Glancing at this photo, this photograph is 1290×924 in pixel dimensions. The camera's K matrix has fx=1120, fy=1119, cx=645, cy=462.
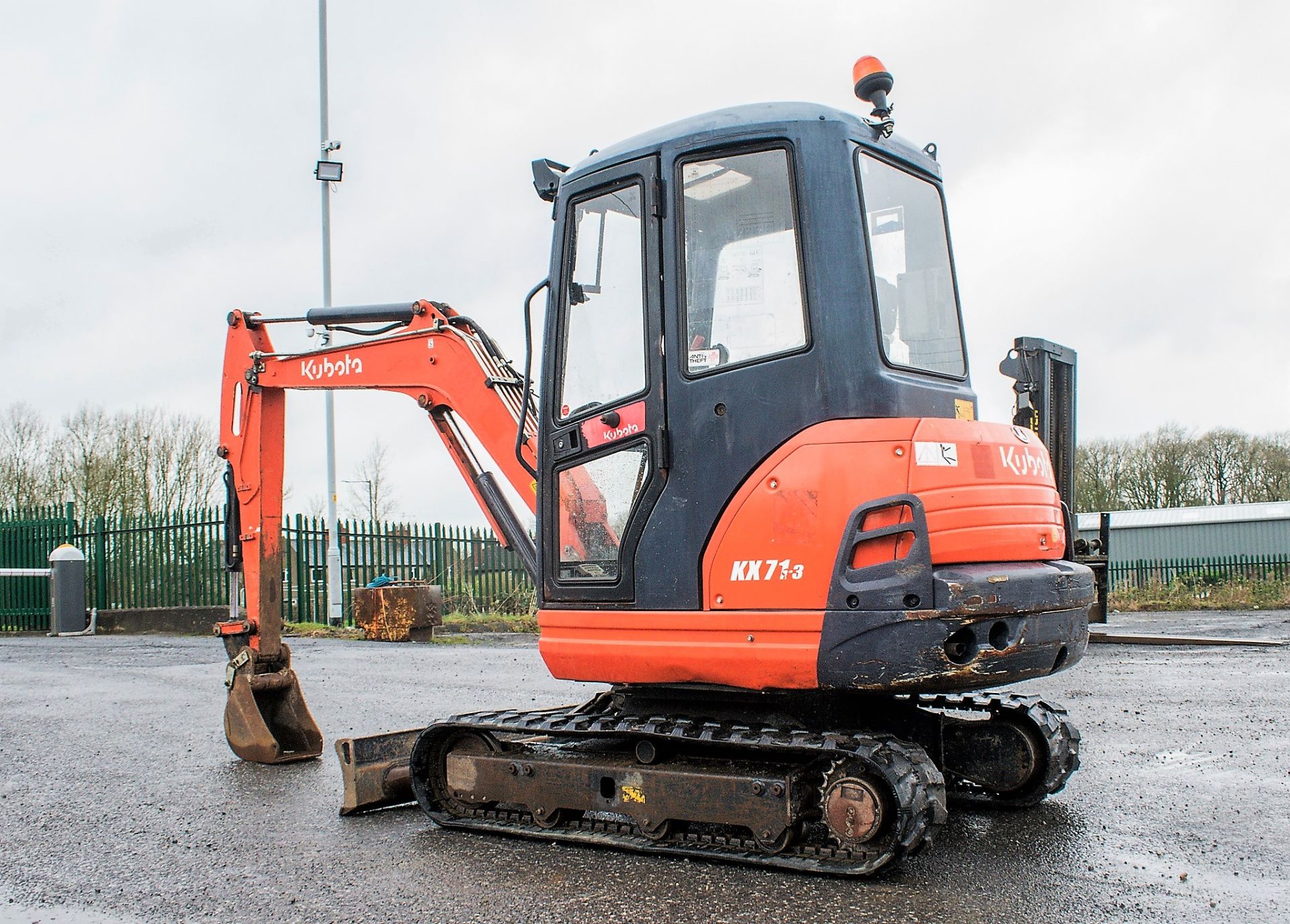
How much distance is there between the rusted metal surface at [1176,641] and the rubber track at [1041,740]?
881cm

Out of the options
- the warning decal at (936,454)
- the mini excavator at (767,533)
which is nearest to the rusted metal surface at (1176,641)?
the mini excavator at (767,533)

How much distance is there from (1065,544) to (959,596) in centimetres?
123

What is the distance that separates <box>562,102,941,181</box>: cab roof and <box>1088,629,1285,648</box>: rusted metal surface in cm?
1036

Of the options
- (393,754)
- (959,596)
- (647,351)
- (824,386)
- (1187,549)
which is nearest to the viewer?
(959,596)

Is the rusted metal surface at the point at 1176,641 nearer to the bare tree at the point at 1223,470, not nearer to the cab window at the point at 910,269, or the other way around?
the cab window at the point at 910,269

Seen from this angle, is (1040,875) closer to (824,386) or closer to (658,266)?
(824,386)

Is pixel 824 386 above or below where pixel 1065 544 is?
above

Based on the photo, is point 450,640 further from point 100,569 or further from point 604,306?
point 604,306

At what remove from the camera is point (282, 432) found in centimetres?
750

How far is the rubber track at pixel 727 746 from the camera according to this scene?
4176mm

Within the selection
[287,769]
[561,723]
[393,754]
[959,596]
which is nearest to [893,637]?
[959,596]

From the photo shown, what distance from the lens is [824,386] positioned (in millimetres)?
4461

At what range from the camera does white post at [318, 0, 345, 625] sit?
62.2 feet

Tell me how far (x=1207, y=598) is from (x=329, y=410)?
18.6m
